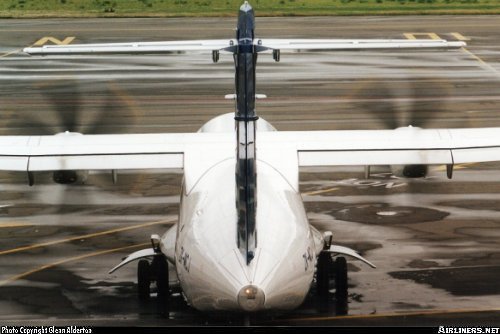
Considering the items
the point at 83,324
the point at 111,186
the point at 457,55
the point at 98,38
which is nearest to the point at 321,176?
the point at 111,186

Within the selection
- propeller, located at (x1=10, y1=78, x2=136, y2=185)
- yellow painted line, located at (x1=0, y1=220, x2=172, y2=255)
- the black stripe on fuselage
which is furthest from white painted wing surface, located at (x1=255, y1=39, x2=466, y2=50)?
propeller, located at (x1=10, y1=78, x2=136, y2=185)

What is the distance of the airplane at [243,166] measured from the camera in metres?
21.2

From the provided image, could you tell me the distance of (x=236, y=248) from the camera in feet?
70.1

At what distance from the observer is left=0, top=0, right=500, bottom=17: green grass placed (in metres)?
81.0

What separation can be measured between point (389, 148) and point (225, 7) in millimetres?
57976

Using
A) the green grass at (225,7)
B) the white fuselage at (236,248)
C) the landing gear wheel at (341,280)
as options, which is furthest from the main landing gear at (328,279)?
the green grass at (225,7)

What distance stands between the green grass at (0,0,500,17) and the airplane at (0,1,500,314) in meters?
51.8

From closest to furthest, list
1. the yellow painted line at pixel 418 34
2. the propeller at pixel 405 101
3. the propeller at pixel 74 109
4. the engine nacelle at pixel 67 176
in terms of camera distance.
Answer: the engine nacelle at pixel 67 176
the propeller at pixel 74 109
the propeller at pixel 405 101
the yellow painted line at pixel 418 34

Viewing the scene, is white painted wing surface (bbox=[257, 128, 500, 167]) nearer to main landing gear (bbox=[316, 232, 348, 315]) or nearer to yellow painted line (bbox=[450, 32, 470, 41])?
main landing gear (bbox=[316, 232, 348, 315])

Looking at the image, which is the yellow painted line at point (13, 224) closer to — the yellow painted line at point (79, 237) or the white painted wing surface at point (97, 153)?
the yellow painted line at point (79, 237)

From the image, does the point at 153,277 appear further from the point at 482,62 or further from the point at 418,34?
the point at 418,34

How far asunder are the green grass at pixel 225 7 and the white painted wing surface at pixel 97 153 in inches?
2040

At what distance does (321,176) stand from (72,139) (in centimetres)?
1267

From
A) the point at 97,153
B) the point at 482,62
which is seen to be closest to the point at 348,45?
the point at 97,153
